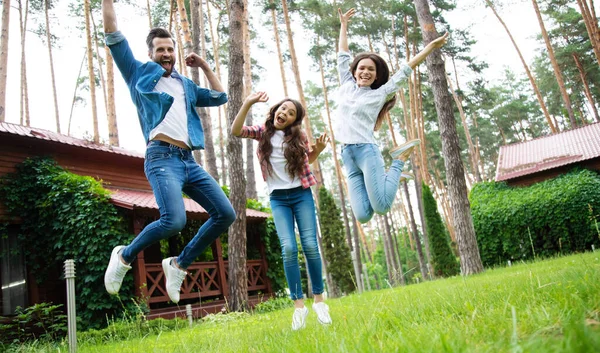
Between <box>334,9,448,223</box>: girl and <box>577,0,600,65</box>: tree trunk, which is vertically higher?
<box>577,0,600,65</box>: tree trunk

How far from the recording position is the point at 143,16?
21.9m

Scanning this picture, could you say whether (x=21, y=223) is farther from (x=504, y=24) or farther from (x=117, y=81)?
(x=504, y=24)

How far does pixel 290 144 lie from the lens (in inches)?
155

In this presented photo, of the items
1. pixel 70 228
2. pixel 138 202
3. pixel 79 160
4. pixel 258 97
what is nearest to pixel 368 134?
pixel 258 97

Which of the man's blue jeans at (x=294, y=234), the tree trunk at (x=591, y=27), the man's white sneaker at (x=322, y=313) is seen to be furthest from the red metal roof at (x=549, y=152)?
the man's white sneaker at (x=322, y=313)

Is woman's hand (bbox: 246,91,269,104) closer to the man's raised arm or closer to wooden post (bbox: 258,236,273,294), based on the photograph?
the man's raised arm

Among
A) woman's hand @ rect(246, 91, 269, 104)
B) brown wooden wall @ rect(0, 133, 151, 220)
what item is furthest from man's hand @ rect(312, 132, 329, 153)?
brown wooden wall @ rect(0, 133, 151, 220)

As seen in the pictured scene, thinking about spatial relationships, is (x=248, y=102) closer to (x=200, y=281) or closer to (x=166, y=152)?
(x=166, y=152)

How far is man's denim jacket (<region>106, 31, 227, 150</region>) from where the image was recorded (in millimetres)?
3494

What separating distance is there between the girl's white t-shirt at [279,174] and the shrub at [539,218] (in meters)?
12.7

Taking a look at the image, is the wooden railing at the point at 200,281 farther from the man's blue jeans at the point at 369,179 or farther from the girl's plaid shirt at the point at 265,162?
the girl's plaid shirt at the point at 265,162

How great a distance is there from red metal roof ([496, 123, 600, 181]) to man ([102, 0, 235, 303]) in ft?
52.5

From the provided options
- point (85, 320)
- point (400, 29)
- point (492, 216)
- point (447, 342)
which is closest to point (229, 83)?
point (85, 320)

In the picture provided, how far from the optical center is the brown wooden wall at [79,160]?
1158cm
